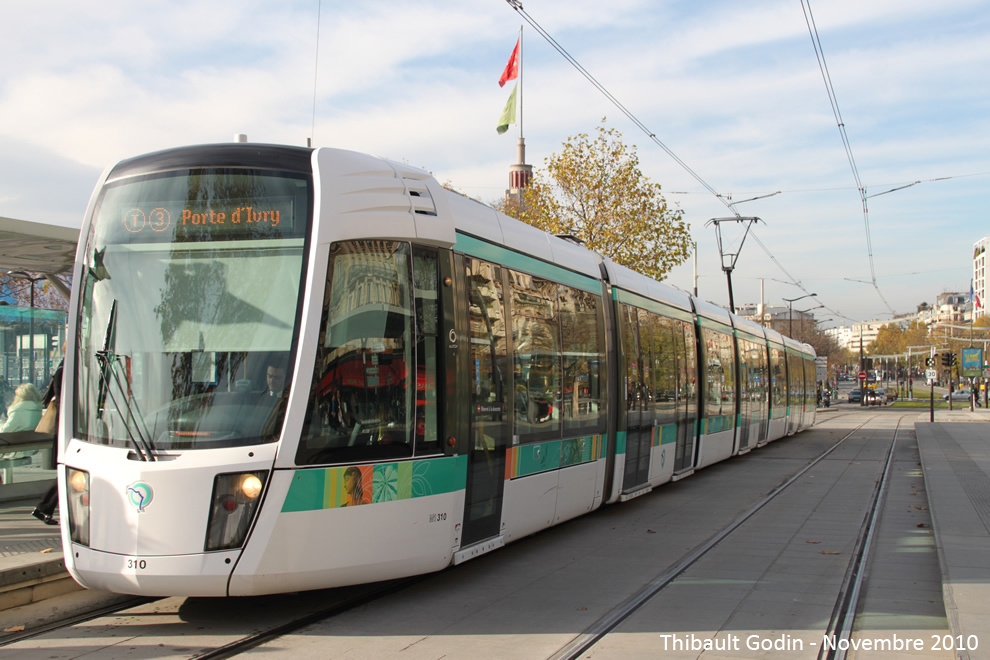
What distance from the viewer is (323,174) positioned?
6211 millimetres

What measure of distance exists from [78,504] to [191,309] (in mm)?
1475

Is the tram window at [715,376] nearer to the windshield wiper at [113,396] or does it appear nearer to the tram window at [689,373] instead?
the tram window at [689,373]

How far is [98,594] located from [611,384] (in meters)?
6.09

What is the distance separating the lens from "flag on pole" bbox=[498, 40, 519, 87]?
80.5 feet

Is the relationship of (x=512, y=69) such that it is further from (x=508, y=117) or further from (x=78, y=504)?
(x=78, y=504)

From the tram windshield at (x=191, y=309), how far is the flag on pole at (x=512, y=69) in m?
19.3

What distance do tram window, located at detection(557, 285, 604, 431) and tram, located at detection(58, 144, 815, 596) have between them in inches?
70.6

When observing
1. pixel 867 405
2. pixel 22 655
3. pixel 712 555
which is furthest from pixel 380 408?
pixel 867 405

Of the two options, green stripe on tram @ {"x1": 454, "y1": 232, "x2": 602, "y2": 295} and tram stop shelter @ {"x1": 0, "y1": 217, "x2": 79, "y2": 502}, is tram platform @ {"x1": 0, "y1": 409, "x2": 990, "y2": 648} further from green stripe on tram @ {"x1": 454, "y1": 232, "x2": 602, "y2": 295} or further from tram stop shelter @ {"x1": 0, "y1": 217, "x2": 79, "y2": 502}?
green stripe on tram @ {"x1": 454, "y1": 232, "x2": 602, "y2": 295}

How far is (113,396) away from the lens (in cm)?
589

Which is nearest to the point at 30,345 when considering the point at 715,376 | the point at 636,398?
the point at 636,398

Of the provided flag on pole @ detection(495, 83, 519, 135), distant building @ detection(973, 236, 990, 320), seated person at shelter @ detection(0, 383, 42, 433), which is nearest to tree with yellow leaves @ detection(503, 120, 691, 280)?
flag on pole @ detection(495, 83, 519, 135)

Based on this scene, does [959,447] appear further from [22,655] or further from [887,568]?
[22,655]

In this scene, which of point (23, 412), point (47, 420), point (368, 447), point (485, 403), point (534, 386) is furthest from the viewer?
point (23, 412)
